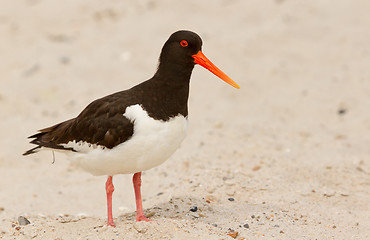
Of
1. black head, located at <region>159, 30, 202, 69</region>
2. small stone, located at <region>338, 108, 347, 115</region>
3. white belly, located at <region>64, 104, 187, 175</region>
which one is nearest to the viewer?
white belly, located at <region>64, 104, 187, 175</region>

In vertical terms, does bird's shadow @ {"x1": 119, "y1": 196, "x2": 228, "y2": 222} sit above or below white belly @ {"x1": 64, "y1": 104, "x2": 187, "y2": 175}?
below

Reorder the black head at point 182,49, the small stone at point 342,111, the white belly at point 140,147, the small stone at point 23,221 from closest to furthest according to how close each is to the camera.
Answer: the white belly at point 140,147 < the black head at point 182,49 < the small stone at point 23,221 < the small stone at point 342,111

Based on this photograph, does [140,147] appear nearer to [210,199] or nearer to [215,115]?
[210,199]

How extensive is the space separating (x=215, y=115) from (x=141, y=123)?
535 centimetres

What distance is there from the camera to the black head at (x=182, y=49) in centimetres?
615

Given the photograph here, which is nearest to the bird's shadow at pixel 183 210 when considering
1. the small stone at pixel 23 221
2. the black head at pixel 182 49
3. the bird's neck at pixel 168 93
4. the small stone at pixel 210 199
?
the small stone at pixel 210 199

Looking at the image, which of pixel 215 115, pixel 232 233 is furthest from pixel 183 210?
pixel 215 115

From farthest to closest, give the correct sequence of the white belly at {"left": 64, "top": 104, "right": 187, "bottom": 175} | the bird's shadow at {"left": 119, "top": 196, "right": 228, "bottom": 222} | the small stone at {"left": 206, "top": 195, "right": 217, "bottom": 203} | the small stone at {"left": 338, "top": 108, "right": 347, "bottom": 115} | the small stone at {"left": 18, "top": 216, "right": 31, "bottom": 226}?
the small stone at {"left": 338, "top": 108, "right": 347, "bottom": 115} → the small stone at {"left": 206, "top": 195, "right": 217, "bottom": 203} → the small stone at {"left": 18, "top": 216, "right": 31, "bottom": 226} → the bird's shadow at {"left": 119, "top": 196, "right": 228, "bottom": 222} → the white belly at {"left": 64, "top": 104, "right": 187, "bottom": 175}

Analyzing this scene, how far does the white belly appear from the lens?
578 cm

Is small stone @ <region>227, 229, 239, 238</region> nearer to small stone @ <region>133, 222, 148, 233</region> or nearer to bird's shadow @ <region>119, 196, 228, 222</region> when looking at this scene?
bird's shadow @ <region>119, 196, 228, 222</region>

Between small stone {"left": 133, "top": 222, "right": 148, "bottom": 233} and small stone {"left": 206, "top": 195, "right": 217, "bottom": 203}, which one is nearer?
small stone {"left": 133, "top": 222, "right": 148, "bottom": 233}

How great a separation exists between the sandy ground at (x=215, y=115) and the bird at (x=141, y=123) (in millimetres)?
717

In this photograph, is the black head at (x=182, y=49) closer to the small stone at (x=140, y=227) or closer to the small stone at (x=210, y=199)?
the small stone at (x=140, y=227)

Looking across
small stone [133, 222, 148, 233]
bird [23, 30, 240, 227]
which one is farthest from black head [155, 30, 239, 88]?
small stone [133, 222, 148, 233]
